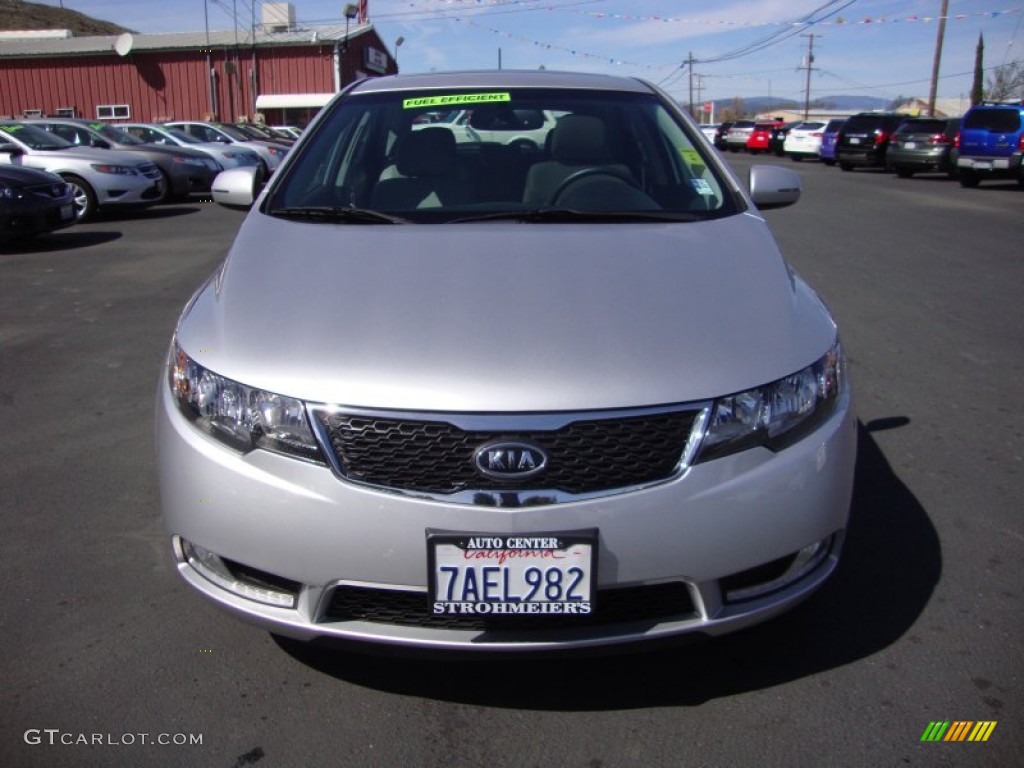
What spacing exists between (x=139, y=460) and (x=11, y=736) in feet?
6.23

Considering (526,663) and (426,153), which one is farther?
(426,153)

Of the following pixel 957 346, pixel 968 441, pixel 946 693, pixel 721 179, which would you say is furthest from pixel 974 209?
pixel 946 693

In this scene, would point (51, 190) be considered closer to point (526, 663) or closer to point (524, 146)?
point (524, 146)

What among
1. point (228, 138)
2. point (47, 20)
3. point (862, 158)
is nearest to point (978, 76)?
point (862, 158)

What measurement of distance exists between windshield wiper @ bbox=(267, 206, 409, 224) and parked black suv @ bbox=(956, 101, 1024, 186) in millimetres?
19122

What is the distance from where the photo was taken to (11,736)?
231 centimetres

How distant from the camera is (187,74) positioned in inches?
1598

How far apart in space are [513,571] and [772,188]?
233 centimetres

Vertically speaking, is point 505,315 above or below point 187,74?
below

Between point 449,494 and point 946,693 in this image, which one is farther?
point 946,693

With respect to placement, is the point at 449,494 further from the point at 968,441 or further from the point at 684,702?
the point at 968,441

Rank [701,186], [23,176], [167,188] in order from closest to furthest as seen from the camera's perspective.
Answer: [701,186], [23,176], [167,188]

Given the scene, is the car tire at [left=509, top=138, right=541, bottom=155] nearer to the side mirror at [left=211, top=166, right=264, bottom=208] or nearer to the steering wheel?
the steering wheel

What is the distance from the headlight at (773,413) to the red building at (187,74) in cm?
3835
